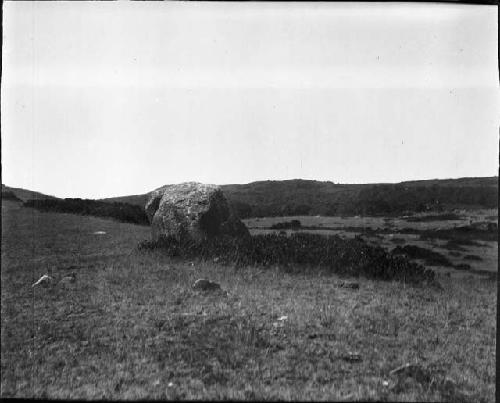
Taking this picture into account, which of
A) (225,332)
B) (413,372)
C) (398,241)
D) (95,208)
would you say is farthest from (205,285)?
(95,208)

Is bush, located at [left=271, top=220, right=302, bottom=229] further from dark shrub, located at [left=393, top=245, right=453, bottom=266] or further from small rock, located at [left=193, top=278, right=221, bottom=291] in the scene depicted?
small rock, located at [left=193, top=278, right=221, bottom=291]

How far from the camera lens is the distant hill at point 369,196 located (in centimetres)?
805

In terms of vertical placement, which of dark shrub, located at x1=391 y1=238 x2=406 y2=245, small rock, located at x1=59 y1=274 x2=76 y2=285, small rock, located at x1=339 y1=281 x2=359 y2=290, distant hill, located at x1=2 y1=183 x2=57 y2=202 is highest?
distant hill, located at x1=2 y1=183 x2=57 y2=202

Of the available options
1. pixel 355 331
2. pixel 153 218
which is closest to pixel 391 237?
pixel 355 331

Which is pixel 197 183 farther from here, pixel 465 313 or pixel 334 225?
pixel 465 313

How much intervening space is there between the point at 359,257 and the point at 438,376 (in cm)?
374

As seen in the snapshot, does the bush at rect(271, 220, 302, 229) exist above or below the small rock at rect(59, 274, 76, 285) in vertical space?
above

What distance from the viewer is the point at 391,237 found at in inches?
350

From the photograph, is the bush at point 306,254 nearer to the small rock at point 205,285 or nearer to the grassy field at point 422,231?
the grassy field at point 422,231

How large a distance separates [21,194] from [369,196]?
7331 mm

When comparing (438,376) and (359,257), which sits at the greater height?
(359,257)

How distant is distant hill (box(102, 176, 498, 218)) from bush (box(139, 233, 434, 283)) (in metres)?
0.71

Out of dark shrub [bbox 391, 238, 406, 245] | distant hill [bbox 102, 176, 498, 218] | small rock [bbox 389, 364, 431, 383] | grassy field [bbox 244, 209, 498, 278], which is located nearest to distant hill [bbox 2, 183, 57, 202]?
distant hill [bbox 102, 176, 498, 218]

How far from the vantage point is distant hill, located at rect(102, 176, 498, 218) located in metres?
8.05
